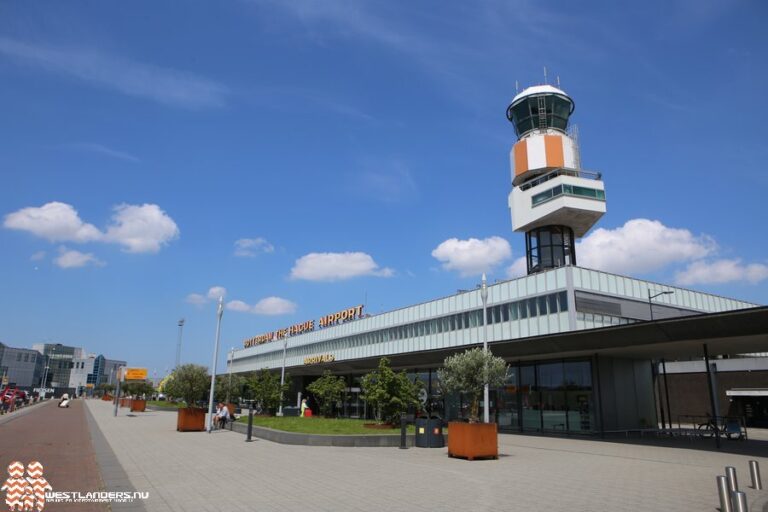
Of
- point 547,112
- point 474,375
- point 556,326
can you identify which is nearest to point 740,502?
point 474,375

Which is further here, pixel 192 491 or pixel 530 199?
pixel 530 199

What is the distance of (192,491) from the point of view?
1098 centimetres

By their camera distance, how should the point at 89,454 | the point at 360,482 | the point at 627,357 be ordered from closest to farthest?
the point at 360,482, the point at 89,454, the point at 627,357

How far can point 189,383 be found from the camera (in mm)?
31016

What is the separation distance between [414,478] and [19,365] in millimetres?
209047

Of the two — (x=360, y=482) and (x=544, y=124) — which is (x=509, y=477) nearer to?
(x=360, y=482)

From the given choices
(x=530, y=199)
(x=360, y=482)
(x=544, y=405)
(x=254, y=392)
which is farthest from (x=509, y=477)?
(x=530, y=199)

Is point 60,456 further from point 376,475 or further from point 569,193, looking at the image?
point 569,193

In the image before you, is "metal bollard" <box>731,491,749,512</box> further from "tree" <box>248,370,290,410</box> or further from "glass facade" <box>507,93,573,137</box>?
"glass facade" <box>507,93,573,137</box>

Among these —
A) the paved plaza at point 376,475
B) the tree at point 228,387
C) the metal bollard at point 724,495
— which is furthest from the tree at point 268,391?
the metal bollard at point 724,495

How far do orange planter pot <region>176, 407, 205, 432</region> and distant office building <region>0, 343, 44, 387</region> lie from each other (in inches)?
6962

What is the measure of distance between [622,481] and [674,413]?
141 feet

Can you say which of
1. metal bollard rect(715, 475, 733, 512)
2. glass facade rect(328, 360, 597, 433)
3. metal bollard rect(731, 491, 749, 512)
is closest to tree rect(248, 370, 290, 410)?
glass facade rect(328, 360, 597, 433)

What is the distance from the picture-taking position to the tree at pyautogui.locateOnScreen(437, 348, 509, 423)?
19.2 m
